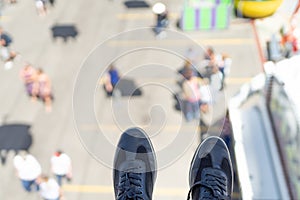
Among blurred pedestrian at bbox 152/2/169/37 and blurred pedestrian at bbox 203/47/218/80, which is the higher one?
blurred pedestrian at bbox 152/2/169/37

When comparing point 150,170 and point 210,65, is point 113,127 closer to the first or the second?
point 210,65

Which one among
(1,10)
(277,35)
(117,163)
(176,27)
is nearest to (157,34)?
(176,27)

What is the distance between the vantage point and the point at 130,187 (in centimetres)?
615

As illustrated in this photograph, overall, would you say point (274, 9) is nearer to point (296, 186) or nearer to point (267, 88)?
point (267, 88)

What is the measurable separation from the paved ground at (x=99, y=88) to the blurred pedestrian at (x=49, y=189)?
68cm

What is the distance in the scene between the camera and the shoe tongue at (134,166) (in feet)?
21.8

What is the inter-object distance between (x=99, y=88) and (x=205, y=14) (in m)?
4.72

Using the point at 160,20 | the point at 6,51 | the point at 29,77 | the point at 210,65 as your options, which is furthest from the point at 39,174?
the point at 160,20

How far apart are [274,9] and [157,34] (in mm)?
4422

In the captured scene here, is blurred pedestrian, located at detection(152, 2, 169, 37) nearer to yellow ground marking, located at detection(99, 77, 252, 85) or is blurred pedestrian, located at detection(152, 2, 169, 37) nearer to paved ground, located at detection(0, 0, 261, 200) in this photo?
paved ground, located at detection(0, 0, 261, 200)

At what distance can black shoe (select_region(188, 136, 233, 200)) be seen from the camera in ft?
19.3

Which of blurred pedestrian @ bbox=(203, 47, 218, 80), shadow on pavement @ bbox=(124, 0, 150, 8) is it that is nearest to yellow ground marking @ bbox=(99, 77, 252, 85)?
blurred pedestrian @ bbox=(203, 47, 218, 80)

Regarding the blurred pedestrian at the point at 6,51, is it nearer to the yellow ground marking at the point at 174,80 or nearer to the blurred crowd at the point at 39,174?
the yellow ground marking at the point at 174,80

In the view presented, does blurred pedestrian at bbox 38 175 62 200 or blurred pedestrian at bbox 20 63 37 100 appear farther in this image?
blurred pedestrian at bbox 20 63 37 100
